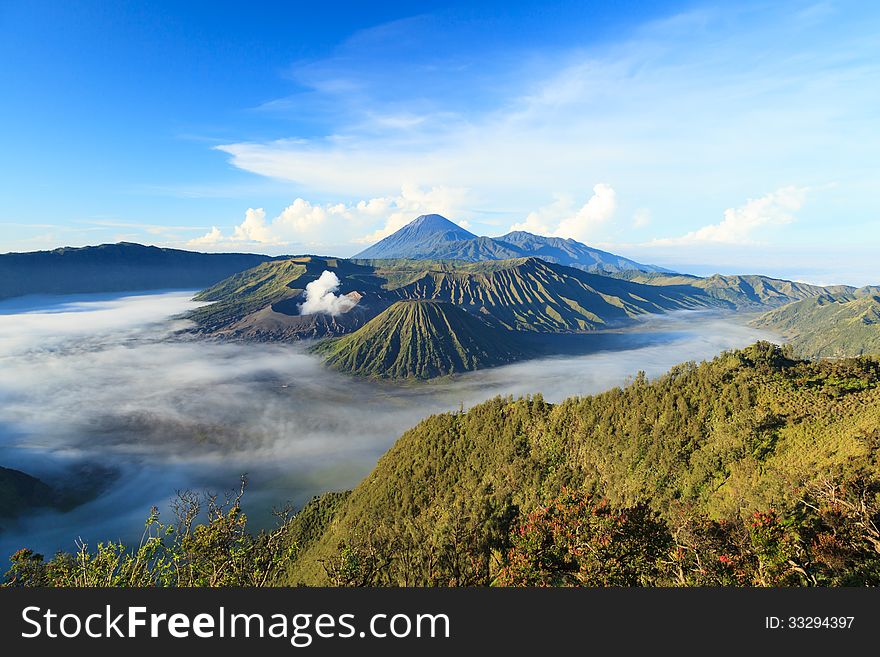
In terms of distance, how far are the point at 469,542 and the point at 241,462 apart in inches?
4922

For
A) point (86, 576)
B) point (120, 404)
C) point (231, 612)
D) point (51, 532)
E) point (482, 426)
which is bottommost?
point (51, 532)

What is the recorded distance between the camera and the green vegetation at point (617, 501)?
2066 centimetres

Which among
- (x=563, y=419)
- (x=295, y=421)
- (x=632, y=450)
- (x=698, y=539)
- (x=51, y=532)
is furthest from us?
(x=295, y=421)

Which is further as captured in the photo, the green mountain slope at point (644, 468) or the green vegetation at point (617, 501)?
the green mountain slope at point (644, 468)

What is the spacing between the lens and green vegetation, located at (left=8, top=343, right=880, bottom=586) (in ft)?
67.8

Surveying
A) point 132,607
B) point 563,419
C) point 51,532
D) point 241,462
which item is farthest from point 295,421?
point 132,607

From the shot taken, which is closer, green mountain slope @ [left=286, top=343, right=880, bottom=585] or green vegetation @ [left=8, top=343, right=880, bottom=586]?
green vegetation @ [left=8, top=343, right=880, bottom=586]

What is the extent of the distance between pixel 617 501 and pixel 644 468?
1098 centimetres

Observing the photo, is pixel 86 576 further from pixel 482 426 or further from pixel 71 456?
pixel 71 456

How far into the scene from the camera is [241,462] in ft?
461

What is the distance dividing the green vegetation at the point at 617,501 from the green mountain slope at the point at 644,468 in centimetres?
26

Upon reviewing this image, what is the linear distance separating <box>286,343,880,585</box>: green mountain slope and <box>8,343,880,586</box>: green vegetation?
0.26 metres

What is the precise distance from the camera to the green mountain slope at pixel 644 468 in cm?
2750

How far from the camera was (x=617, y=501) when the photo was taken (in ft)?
175
